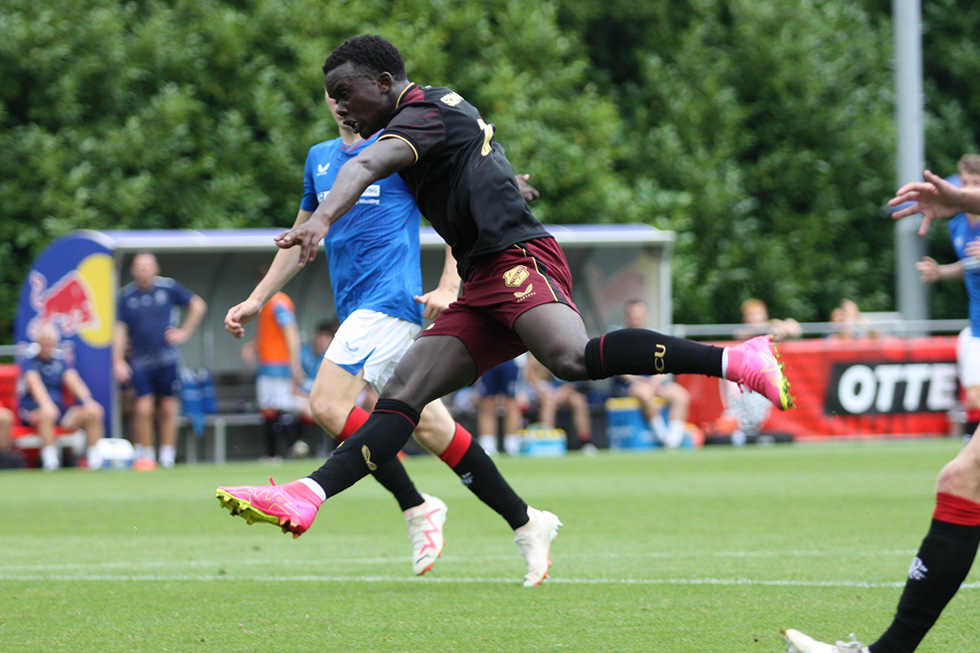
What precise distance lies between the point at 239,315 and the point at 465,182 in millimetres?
1292

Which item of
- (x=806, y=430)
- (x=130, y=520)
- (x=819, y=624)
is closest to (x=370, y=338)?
(x=819, y=624)

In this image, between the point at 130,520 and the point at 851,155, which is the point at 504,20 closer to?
the point at 851,155

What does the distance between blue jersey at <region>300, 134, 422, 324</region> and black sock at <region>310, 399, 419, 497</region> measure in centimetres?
162

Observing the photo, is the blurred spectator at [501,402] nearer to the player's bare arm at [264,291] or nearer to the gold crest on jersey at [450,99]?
the player's bare arm at [264,291]

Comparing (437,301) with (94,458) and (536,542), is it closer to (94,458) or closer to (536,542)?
Result: (536,542)

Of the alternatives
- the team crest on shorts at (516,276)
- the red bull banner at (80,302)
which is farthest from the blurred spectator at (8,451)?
the team crest on shorts at (516,276)

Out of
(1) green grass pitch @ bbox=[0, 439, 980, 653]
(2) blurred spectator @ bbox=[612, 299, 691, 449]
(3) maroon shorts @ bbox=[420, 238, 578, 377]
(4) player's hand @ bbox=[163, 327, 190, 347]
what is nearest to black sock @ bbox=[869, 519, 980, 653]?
(1) green grass pitch @ bbox=[0, 439, 980, 653]

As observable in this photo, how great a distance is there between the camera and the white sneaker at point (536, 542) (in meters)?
5.75

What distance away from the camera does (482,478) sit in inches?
233

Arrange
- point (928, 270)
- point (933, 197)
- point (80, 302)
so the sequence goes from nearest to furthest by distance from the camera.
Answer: point (933, 197)
point (928, 270)
point (80, 302)

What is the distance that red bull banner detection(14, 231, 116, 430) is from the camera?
16.2 meters

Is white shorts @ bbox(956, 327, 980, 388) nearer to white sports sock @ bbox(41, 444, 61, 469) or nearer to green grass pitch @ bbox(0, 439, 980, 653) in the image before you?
green grass pitch @ bbox(0, 439, 980, 653)

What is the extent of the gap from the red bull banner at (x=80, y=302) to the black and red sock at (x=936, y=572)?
1374 cm

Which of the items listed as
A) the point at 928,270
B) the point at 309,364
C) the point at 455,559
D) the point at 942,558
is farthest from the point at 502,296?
the point at 309,364
